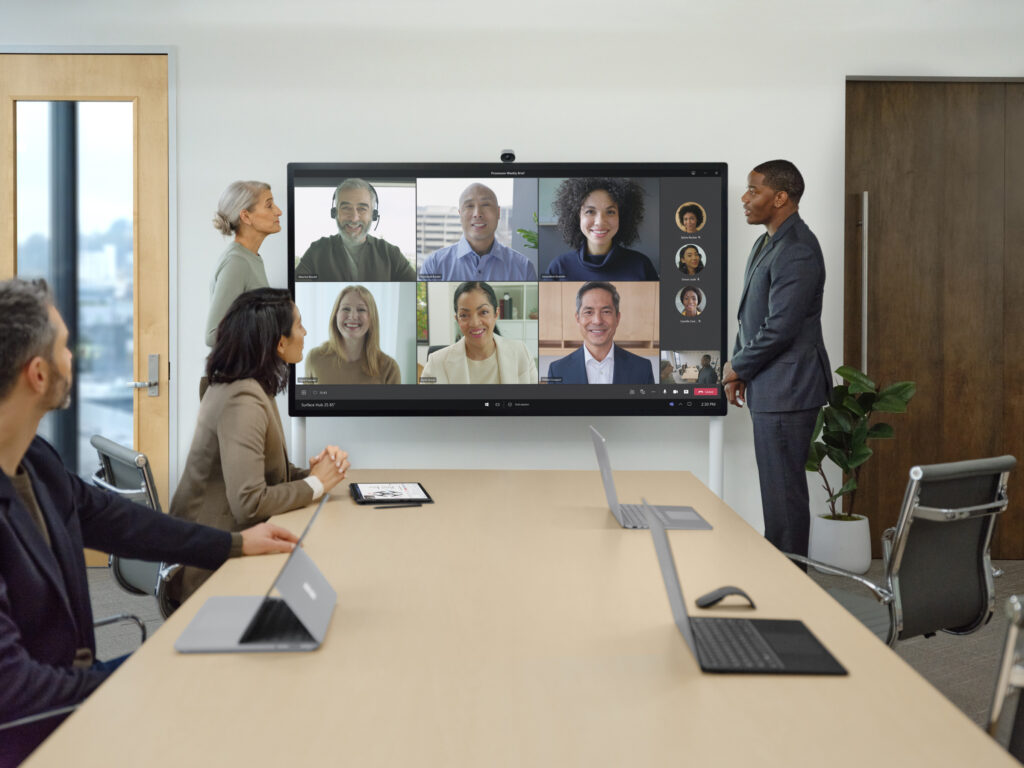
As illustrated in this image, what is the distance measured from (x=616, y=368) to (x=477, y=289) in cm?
80

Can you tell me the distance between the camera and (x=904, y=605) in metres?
2.30

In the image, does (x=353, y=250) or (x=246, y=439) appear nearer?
(x=246, y=439)

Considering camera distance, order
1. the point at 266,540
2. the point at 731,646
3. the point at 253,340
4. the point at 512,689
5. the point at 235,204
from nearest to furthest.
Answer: the point at 512,689 → the point at 731,646 → the point at 266,540 → the point at 253,340 → the point at 235,204

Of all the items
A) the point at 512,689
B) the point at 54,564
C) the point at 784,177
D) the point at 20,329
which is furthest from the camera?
the point at 784,177

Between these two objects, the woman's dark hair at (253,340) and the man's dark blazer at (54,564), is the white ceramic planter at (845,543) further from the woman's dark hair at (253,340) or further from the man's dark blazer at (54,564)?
the man's dark blazer at (54,564)

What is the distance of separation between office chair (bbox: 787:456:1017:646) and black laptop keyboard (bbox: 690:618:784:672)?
2.84 ft

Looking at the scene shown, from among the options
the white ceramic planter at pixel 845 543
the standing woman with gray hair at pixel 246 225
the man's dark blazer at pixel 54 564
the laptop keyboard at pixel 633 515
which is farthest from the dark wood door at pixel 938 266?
Answer: the man's dark blazer at pixel 54 564

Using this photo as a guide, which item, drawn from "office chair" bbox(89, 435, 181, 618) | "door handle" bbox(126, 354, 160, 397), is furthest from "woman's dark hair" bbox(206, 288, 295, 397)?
"door handle" bbox(126, 354, 160, 397)

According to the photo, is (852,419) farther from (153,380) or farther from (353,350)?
(153,380)

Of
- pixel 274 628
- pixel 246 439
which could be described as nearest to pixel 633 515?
pixel 246 439

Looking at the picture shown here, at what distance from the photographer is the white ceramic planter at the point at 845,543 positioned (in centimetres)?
417

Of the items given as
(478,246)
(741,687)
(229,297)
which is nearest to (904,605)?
(741,687)

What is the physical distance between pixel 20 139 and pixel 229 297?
1605 millimetres

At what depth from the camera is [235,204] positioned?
4.27m
